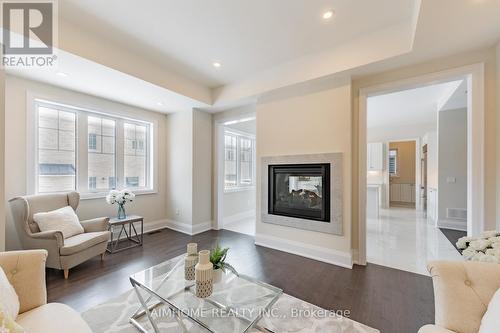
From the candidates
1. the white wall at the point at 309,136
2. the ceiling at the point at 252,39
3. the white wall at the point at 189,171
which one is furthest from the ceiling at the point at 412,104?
the white wall at the point at 189,171

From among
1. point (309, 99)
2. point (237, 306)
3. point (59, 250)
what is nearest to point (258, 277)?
point (237, 306)

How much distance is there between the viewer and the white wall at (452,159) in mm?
4637

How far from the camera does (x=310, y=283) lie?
8.12 feet

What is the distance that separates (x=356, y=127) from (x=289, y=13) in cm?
175

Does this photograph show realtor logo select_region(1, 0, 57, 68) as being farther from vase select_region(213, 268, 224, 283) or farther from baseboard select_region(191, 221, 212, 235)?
baseboard select_region(191, 221, 212, 235)

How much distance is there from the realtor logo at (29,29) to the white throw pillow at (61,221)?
1.79 meters

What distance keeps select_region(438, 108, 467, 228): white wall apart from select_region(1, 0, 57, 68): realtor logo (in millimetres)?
7020

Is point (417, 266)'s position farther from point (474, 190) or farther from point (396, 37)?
point (396, 37)

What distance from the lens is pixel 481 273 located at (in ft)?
3.72

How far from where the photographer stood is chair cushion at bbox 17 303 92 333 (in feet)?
3.70

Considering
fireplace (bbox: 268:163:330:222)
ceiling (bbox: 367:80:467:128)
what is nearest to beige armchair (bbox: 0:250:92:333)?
fireplace (bbox: 268:163:330:222)

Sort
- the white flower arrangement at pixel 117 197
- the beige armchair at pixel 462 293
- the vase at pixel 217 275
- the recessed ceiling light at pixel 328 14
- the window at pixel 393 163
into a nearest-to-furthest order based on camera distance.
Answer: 1. the beige armchair at pixel 462 293
2. the vase at pixel 217 275
3. the recessed ceiling light at pixel 328 14
4. the white flower arrangement at pixel 117 197
5. the window at pixel 393 163

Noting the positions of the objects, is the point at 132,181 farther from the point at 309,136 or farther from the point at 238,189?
the point at 309,136

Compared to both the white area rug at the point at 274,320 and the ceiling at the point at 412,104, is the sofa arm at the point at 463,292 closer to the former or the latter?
the white area rug at the point at 274,320
